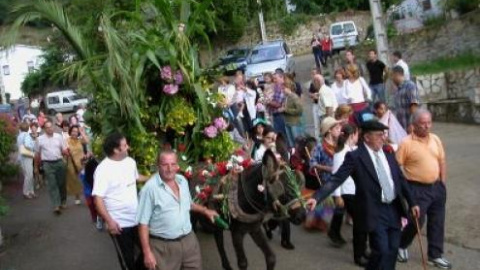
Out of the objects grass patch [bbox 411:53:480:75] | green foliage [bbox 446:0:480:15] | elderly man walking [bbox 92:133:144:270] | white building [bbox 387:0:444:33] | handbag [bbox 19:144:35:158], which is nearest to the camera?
elderly man walking [bbox 92:133:144:270]

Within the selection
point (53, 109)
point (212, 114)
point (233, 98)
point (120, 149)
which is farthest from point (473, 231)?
point (53, 109)

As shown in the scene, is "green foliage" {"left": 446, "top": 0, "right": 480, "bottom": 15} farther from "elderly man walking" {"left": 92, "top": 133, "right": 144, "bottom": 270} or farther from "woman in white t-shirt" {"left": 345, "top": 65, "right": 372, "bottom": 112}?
"elderly man walking" {"left": 92, "top": 133, "right": 144, "bottom": 270}

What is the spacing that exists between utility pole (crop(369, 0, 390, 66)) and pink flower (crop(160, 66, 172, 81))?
834cm

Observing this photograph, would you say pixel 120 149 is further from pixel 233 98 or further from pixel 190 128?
A: pixel 233 98

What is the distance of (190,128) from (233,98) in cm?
640

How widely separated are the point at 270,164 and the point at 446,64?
15085 millimetres

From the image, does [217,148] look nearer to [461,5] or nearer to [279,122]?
[279,122]

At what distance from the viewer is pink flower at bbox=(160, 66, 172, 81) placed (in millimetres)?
7172

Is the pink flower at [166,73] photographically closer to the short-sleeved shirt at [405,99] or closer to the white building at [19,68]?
the short-sleeved shirt at [405,99]

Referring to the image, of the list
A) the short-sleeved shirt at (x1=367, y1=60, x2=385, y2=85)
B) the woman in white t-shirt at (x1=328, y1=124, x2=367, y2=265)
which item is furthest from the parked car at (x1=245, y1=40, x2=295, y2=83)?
the woman in white t-shirt at (x1=328, y1=124, x2=367, y2=265)

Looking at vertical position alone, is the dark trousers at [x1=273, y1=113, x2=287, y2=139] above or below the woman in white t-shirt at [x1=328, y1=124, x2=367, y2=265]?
above

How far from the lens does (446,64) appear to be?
19.8 metres

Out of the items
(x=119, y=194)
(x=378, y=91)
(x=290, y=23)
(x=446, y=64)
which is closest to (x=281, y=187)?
(x=119, y=194)

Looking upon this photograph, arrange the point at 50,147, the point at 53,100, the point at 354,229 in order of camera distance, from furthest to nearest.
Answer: the point at 53,100 < the point at 50,147 < the point at 354,229
